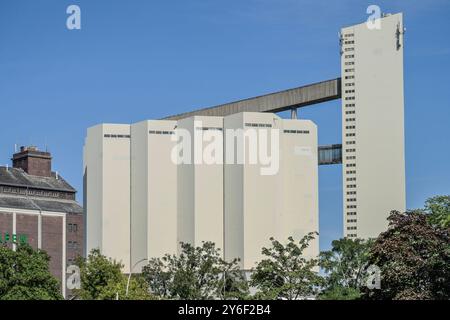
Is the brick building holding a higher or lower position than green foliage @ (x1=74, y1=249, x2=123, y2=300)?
higher

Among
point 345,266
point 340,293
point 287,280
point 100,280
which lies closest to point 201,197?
point 345,266

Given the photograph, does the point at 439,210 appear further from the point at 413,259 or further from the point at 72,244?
the point at 72,244

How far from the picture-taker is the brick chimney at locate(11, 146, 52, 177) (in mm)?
158750

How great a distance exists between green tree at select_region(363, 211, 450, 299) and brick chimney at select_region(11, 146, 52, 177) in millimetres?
104671

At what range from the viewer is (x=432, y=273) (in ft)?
184

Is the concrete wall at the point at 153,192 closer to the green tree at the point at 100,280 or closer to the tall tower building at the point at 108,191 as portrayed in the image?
the tall tower building at the point at 108,191

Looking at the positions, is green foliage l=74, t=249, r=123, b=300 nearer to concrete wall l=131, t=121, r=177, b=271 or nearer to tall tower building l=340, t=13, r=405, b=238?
concrete wall l=131, t=121, r=177, b=271

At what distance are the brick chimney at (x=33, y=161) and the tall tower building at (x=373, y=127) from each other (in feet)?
150

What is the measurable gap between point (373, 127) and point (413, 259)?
93.3 m

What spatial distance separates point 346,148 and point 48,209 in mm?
43799

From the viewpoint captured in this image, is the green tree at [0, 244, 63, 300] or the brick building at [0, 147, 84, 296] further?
the brick building at [0, 147, 84, 296]

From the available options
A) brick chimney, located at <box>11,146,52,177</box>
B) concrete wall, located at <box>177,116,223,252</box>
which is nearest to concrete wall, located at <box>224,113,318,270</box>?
concrete wall, located at <box>177,116,223,252</box>
